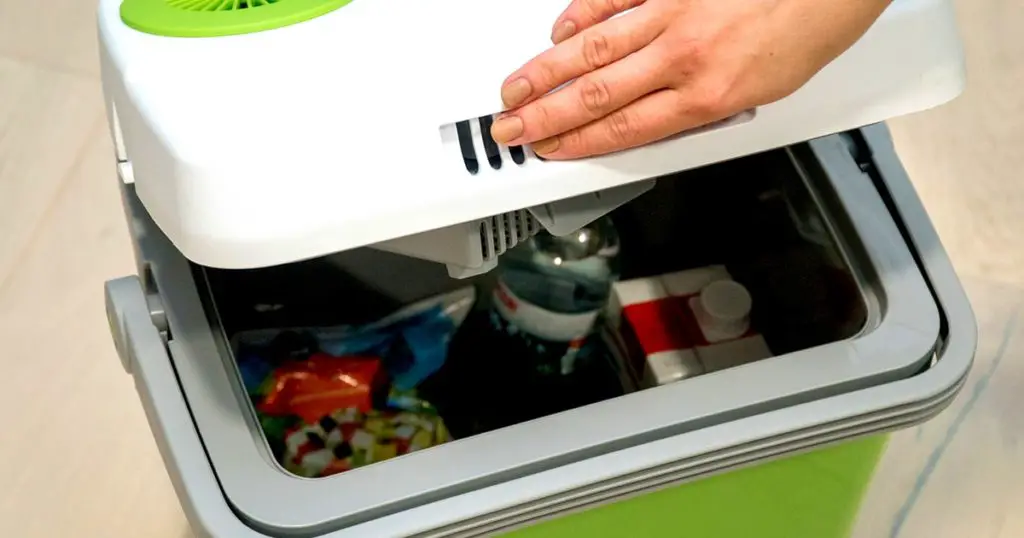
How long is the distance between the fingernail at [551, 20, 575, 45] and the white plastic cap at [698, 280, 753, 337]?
30cm

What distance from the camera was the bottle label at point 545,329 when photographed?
762mm

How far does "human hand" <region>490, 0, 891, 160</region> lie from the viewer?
470 millimetres

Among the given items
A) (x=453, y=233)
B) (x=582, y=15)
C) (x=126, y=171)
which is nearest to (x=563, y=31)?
(x=582, y=15)

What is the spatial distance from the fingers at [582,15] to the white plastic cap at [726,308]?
0.97ft

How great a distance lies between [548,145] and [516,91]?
3cm

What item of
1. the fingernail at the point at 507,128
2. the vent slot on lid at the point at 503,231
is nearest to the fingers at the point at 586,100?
the fingernail at the point at 507,128

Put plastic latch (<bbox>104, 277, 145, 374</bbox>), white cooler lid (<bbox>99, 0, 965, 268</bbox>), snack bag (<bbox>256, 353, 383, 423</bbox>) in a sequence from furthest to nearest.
Answer: snack bag (<bbox>256, 353, 383, 423</bbox>), plastic latch (<bbox>104, 277, 145, 374</bbox>), white cooler lid (<bbox>99, 0, 965, 268</bbox>)

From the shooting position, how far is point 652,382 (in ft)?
2.36

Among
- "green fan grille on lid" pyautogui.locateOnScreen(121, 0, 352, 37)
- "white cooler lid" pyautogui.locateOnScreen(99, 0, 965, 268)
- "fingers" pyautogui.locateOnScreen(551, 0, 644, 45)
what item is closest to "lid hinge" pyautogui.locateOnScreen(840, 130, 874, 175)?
"white cooler lid" pyautogui.locateOnScreen(99, 0, 965, 268)

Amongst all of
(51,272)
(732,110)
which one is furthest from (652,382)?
(51,272)

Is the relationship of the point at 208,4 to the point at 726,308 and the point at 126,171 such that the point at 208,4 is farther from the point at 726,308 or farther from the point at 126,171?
the point at 726,308

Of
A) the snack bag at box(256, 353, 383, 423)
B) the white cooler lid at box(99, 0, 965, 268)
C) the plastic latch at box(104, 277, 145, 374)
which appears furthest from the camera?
the snack bag at box(256, 353, 383, 423)

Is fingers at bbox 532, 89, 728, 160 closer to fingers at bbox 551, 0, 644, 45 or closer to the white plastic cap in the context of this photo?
fingers at bbox 551, 0, 644, 45

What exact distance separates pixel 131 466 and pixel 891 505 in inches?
26.8
